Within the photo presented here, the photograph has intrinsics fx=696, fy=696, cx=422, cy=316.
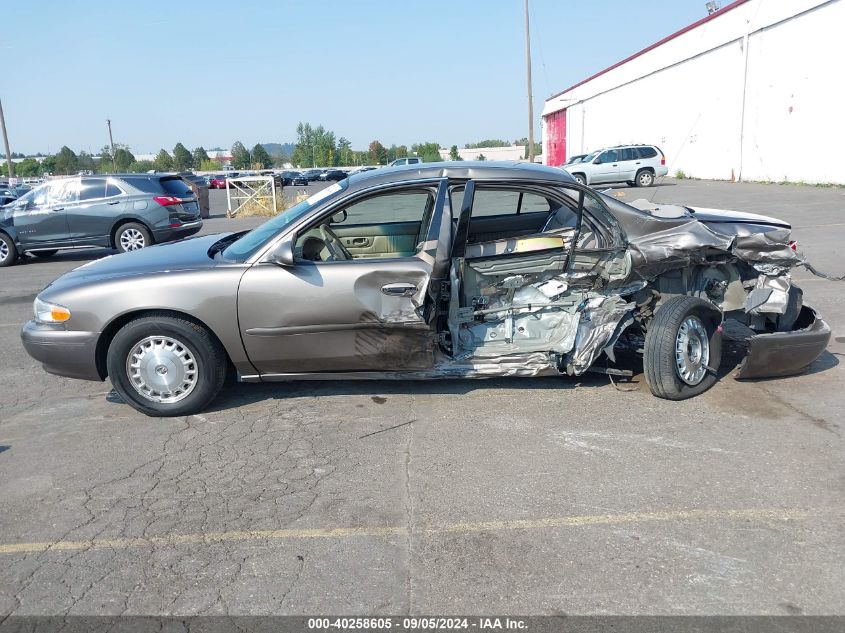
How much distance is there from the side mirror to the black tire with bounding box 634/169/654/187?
26267 mm

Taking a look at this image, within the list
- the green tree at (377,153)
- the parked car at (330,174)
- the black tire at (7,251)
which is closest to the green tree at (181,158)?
the green tree at (377,153)

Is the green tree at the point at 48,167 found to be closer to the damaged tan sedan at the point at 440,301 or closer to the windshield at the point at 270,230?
the windshield at the point at 270,230

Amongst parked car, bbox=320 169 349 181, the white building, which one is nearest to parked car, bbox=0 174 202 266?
the white building

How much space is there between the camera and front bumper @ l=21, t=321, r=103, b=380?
480 centimetres

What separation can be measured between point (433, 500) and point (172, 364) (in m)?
2.21

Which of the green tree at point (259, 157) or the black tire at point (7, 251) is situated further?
the green tree at point (259, 157)

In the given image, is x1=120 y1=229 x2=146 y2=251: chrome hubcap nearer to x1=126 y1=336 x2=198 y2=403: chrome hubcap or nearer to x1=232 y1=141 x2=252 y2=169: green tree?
x1=126 y1=336 x2=198 y2=403: chrome hubcap

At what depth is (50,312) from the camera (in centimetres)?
488

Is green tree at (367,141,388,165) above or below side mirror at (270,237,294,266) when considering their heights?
above

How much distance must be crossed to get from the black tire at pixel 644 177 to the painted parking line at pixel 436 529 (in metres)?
26.9

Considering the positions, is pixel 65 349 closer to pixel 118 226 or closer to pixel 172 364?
pixel 172 364

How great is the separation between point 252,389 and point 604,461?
2.82m

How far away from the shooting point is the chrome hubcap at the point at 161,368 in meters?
4.79

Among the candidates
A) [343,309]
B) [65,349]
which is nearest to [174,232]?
[65,349]
